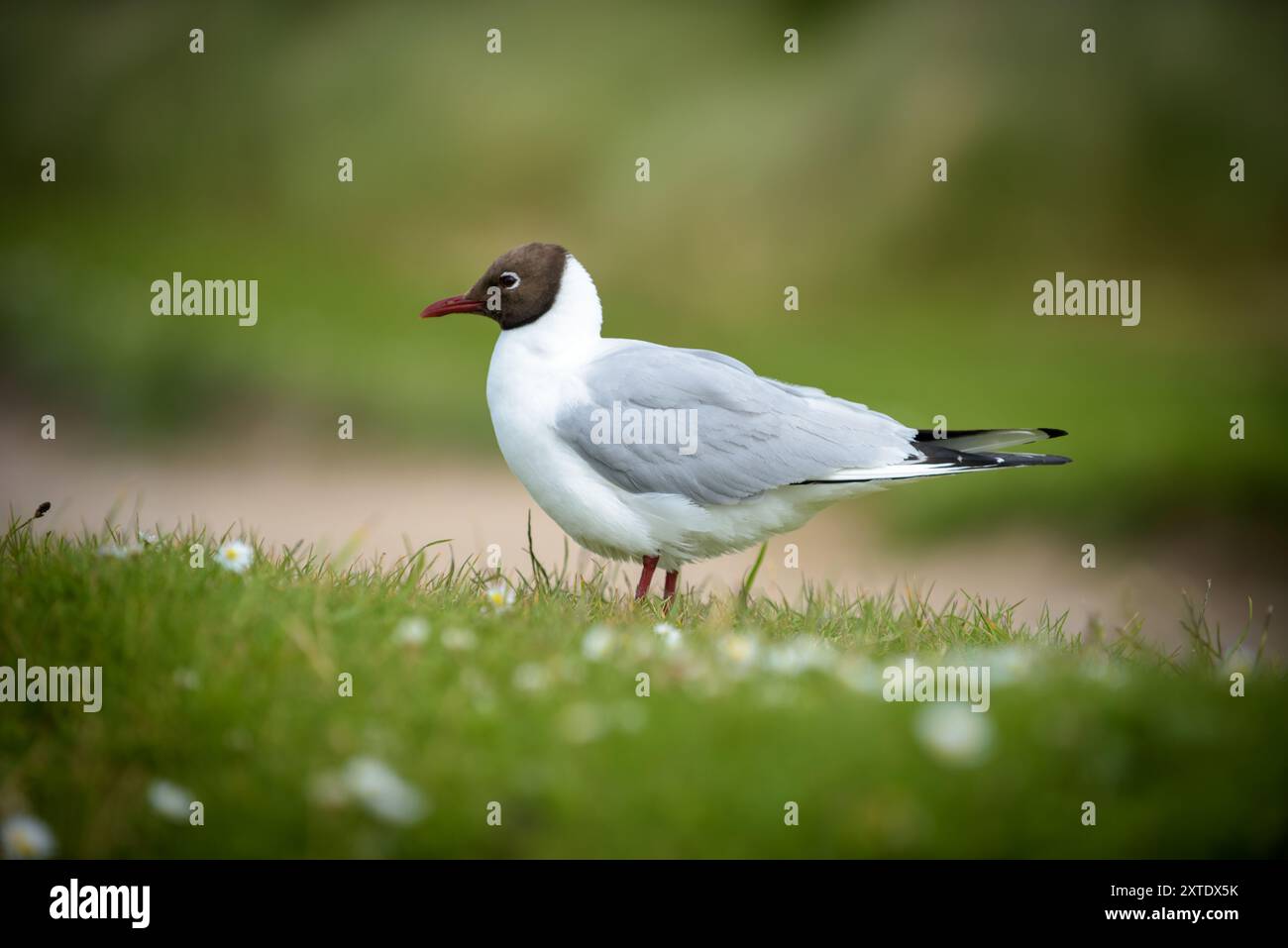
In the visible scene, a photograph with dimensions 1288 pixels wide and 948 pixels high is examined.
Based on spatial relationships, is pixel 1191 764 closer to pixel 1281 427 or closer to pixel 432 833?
pixel 432 833

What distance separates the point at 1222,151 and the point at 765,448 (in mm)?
8074

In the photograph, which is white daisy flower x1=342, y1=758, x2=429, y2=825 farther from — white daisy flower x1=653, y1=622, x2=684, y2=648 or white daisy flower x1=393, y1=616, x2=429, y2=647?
white daisy flower x1=653, y1=622, x2=684, y2=648

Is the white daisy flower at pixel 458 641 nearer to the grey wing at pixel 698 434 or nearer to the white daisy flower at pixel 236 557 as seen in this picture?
the white daisy flower at pixel 236 557

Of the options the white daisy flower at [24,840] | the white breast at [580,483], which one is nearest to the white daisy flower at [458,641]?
the white daisy flower at [24,840]

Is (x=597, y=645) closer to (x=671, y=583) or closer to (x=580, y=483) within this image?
(x=580, y=483)

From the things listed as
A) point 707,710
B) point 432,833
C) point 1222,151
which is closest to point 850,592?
point 707,710

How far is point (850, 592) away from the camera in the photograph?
15.8 ft

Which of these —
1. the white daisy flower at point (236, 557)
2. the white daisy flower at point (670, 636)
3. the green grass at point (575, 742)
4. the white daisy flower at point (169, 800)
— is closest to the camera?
the green grass at point (575, 742)

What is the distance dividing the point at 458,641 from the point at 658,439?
141 cm

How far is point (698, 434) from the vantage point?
454 centimetres

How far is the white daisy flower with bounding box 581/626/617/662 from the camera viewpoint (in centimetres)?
331

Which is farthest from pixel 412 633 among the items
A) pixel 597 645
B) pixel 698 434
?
pixel 698 434

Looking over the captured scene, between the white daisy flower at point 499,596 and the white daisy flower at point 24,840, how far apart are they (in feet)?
5.25

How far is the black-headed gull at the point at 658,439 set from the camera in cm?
450
